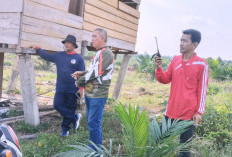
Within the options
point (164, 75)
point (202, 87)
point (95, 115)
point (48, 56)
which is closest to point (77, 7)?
point (48, 56)

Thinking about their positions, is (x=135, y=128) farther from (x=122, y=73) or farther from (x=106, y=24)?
(x=122, y=73)

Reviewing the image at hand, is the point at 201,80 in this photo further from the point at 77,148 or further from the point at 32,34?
the point at 32,34

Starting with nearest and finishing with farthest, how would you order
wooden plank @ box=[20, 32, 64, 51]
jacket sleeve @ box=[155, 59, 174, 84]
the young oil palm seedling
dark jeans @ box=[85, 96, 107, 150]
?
the young oil palm seedling
jacket sleeve @ box=[155, 59, 174, 84]
dark jeans @ box=[85, 96, 107, 150]
wooden plank @ box=[20, 32, 64, 51]

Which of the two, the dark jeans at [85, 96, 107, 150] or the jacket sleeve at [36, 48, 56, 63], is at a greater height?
the jacket sleeve at [36, 48, 56, 63]

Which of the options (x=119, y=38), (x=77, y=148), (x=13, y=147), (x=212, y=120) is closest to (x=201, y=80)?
(x=77, y=148)

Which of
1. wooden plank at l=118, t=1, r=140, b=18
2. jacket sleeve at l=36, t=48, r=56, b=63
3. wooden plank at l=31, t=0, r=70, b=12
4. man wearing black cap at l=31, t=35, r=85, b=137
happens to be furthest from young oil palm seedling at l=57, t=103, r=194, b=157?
wooden plank at l=118, t=1, r=140, b=18

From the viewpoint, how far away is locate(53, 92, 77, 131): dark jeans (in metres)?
5.47

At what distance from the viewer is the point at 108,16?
8.12 metres

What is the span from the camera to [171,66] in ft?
12.6

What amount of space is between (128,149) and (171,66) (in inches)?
55.1

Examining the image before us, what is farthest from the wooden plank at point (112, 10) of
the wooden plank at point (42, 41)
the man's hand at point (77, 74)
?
the man's hand at point (77, 74)

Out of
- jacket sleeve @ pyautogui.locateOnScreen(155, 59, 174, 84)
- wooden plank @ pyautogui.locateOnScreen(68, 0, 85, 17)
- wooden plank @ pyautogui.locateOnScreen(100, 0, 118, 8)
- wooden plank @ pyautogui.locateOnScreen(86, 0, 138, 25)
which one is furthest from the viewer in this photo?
wooden plank @ pyautogui.locateOnScreen(100, 0, 118, 8)

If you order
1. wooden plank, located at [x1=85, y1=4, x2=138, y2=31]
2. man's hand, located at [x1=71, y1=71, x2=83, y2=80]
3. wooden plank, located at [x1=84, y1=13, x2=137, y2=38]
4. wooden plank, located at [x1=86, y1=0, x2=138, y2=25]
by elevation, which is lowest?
man's hand, located at [x1=71, y1=71, x2=83, y2=80]

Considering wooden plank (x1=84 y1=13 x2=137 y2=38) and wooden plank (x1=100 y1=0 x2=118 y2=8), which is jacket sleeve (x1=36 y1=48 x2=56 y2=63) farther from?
wooden plank (x1=100 y1=0 x2=118 y2=8)
